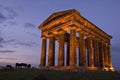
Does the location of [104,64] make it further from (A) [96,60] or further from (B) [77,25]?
(B) [77,25]

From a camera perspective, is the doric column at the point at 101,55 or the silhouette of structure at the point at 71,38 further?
the doric column at the point at 101,55

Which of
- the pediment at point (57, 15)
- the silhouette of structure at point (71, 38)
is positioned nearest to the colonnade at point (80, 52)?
the silhouette of structure at point (71, 38)

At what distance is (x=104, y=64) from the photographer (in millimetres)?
62000

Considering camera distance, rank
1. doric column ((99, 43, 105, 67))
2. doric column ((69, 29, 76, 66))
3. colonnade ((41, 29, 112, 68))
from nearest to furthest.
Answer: doric column ((69, 29, 76, 66)) < colonnade ((41, 29, 112, 68)) < doric column ((99, 43, 105, 67))

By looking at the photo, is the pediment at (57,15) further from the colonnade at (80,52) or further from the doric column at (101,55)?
the doric column at (101,55)

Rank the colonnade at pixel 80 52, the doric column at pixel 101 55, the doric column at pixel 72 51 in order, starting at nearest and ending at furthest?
the doric column at pixel 72 51 < the colonnade at pixel 80 52 < the doric column at pixel 101 55

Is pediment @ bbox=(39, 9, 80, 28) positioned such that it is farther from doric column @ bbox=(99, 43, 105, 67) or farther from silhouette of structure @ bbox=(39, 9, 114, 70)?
doric column @ bbox=(99, 43, 105, 67)

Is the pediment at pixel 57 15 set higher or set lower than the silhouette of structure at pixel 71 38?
higher

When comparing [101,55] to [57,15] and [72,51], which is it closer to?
[72,51]

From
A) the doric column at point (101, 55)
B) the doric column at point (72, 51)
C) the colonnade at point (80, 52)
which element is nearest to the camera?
the doric column at point (72, 51)

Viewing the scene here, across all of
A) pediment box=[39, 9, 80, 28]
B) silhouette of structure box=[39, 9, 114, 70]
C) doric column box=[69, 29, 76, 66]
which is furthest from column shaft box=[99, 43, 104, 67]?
pediment box=[39, 9, 80, 28]

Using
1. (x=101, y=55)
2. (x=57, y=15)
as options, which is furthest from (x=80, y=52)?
(x=101, y=55)

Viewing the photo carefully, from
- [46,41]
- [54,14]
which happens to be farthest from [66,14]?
[46,41]

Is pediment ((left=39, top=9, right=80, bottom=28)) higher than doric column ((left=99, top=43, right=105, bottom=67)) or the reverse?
higher
